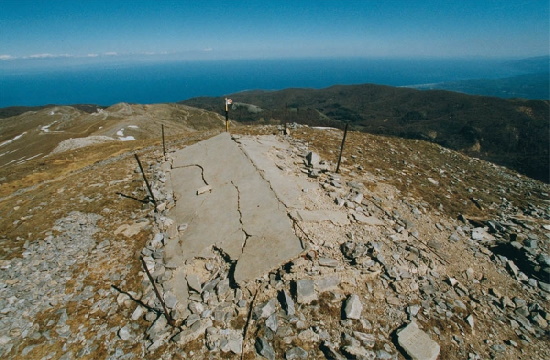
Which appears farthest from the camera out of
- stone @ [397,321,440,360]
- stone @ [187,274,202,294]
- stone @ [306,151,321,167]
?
stone @ [306,151,321,167]

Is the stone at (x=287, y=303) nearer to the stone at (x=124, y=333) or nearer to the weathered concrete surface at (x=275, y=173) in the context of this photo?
the weathered concrete surface at (x=275, y=173)

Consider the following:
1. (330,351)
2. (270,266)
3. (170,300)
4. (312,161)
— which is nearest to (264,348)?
(330,351)

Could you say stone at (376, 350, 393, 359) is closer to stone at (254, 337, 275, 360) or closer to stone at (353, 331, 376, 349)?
stone at (353, 331, 376, 349)

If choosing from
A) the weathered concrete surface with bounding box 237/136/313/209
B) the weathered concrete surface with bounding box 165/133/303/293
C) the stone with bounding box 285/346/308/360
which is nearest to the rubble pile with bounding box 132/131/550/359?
the stone with bounding box 285/346/308/360

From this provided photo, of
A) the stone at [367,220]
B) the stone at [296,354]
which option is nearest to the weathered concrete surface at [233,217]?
the stone at [296,354]

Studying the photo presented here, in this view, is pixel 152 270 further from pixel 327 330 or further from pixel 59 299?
pixel 327 330

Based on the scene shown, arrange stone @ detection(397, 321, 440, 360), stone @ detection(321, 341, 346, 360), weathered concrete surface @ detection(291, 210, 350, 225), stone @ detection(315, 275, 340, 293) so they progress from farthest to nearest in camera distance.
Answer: weathered concrete surface @ detection(291, 210, 350, 225)
stone @ detection(315, 275, 340, 293)
stone @ detection(397, 321, 440, 360)
stone @ detection(321, 341, 346, 360)

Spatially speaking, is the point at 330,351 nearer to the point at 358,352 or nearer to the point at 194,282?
the point at 358,352
